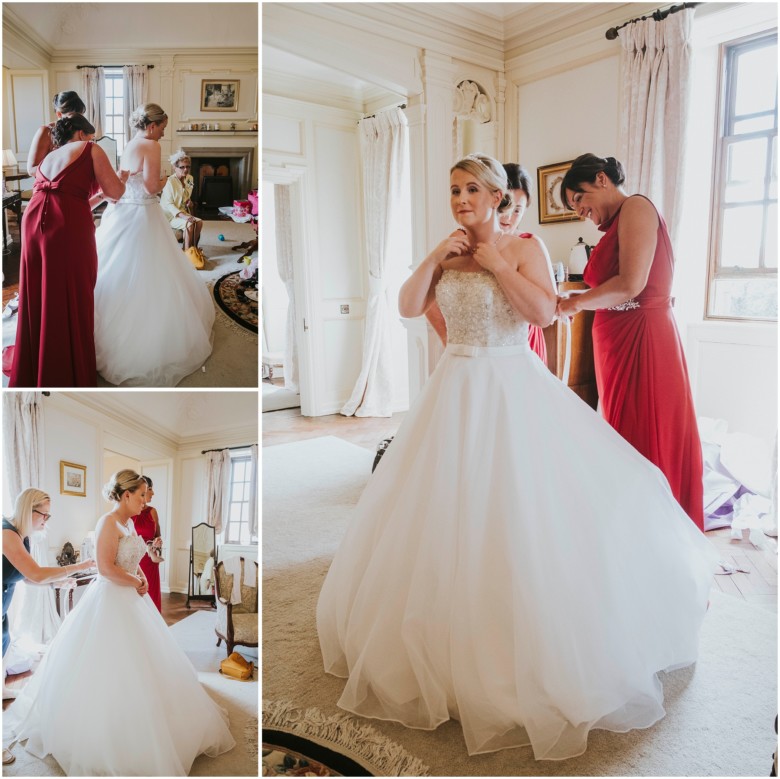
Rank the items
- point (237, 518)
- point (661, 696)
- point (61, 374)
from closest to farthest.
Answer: point (61, 374) → point (237, 518) → point (661, 696)

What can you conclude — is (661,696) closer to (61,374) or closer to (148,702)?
(148,702)

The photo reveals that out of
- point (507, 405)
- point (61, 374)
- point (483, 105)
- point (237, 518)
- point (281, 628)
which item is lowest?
point (281, 628)

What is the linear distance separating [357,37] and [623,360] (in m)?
2.51

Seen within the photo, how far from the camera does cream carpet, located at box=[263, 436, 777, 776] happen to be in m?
1.78

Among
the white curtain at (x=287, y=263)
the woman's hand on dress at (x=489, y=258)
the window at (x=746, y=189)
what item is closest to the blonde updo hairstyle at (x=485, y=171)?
the woman's hand on dress at (x=489, y=258)

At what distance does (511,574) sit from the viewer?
181 centimetres

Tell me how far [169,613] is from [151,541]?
18 cm

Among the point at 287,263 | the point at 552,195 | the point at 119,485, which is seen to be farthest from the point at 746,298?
the point at 287,263

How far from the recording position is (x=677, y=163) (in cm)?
381

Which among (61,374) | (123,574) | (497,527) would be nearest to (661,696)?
(497,527)

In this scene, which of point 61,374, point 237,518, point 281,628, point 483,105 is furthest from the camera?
point 483,105

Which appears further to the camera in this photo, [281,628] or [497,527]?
[281,628]

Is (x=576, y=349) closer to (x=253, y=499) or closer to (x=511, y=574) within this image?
(x=511, y=574)

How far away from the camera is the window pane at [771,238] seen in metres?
4.07
